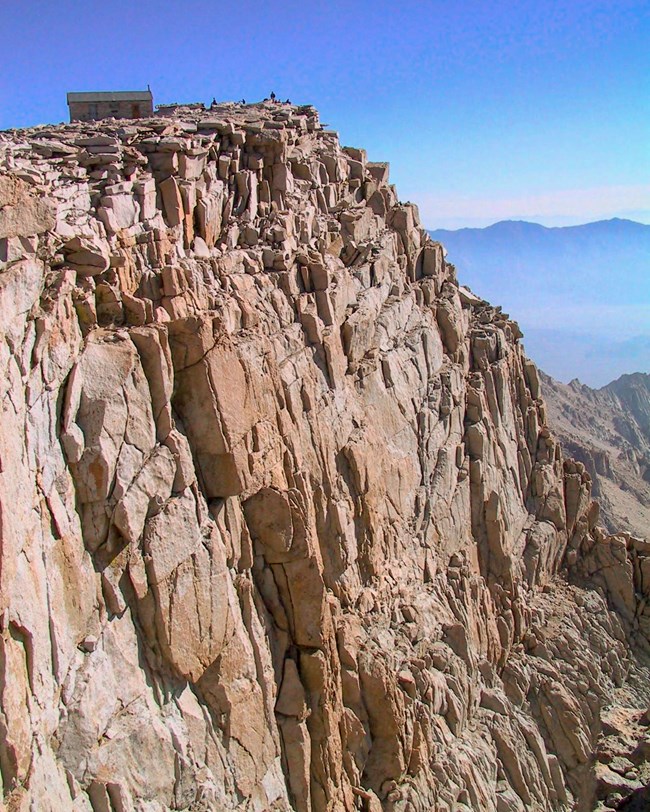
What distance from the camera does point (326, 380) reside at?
28.6 metres

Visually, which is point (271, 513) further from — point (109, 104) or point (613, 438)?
point (613, 438)

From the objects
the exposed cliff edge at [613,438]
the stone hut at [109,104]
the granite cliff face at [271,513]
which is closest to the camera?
the granite cliff face at [271,513]

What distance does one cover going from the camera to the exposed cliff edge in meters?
77.8

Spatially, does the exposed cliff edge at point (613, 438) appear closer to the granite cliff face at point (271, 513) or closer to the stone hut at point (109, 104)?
the granite cliff face at point (271, 513)

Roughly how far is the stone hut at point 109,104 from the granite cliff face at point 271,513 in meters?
4.40

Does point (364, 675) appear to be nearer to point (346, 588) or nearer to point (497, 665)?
point (346, 588)

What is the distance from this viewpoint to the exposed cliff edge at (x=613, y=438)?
3063 inches

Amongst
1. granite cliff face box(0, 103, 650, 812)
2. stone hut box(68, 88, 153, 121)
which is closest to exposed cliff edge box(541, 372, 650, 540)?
granite cliff face box(0, 103, 650, 812)

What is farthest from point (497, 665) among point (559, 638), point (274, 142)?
point (274, 142)

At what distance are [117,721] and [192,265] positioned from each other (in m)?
12.5

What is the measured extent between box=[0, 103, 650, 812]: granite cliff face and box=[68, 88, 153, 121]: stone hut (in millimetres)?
4399

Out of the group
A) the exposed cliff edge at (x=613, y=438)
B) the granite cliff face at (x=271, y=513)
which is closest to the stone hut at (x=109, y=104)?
the granite cliff face at (x=271, y=513)

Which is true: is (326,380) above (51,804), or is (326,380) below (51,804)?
above

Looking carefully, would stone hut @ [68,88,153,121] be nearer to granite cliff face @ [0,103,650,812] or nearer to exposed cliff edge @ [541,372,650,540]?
granite cliff face @ [0,103,650,812]
